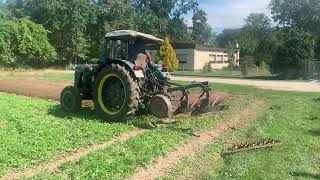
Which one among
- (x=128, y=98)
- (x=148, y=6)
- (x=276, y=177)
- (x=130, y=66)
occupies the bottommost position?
(x=276, y=177)

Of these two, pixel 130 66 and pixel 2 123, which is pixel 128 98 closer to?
pixel 130 66

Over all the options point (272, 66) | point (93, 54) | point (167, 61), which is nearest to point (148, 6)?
point (93, 54)

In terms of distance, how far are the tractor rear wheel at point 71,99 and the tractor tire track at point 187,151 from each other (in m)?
4.37

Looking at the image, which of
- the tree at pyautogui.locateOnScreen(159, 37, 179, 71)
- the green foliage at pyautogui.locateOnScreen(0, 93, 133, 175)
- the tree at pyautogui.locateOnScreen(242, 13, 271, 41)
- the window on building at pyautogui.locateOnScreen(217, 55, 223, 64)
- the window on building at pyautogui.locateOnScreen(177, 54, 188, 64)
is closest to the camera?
the green foliage at pyautogui.locateOnScreen(0, 93, 133, 175)

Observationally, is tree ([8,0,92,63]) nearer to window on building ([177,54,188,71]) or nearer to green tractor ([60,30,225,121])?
window on building ([177,54,188,71])

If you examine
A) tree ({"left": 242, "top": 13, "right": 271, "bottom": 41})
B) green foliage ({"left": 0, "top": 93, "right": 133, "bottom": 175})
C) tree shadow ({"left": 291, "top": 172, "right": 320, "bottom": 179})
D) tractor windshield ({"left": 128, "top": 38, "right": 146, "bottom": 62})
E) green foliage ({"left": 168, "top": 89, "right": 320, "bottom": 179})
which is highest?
tree ({"left": 242, "top": 13, "right": 271, "bottom": 41})

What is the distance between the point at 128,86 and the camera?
11.5 m

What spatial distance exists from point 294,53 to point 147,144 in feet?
116

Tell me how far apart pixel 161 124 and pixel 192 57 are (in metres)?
49.1

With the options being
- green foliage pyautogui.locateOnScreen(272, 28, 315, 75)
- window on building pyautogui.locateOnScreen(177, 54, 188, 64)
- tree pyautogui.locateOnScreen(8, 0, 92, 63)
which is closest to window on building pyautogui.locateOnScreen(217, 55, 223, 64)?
window on building pyautogui.locateOnScreen(177, 54, 188, 64)

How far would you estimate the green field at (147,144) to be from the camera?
7.36 metres

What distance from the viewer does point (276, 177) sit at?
23.8ft

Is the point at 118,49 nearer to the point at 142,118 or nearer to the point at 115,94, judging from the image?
the point at 115,94

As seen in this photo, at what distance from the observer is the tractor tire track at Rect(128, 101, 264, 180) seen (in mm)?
7312
